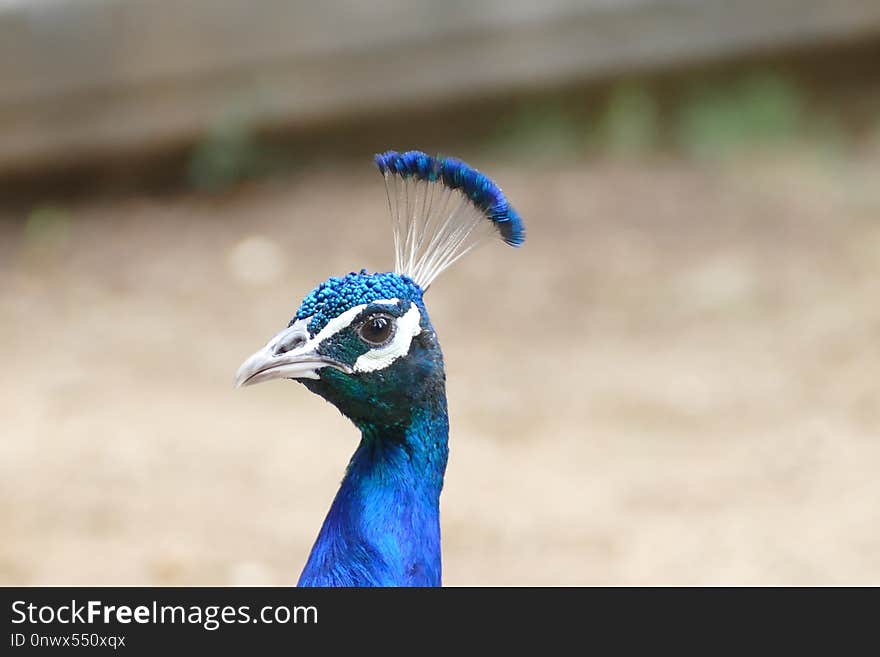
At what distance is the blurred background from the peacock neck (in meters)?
1.55

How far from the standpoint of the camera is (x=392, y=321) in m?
1.96

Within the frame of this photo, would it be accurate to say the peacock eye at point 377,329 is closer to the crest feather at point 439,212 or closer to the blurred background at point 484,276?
the crest feather at point 439,212

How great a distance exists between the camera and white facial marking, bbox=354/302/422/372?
1.95 meters

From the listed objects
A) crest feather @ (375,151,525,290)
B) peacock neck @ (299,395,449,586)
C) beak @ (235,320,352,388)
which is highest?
crest feather @ (375,151,525,290)

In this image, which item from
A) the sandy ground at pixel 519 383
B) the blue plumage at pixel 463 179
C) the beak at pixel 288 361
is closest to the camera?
the beak at pixel 288 361

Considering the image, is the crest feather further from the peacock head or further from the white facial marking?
the white facial marking

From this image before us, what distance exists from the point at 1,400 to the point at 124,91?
66.0 inches

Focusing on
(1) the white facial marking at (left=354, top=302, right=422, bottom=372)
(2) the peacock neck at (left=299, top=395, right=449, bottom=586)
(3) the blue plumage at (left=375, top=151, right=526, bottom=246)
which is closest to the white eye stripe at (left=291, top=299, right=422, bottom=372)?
(1) the white facial marking at (left=354, top=302, right=422, bottom=372)

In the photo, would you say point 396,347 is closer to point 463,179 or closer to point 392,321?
point 392,321

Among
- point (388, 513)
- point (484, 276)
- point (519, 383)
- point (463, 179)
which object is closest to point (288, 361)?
point (388, 513)

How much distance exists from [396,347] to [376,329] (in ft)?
0.13

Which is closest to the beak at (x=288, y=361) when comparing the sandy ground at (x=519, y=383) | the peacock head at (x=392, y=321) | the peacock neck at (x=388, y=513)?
the peacock head at (x=392, y=321)

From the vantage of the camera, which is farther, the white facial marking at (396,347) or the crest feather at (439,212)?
the crest feather at (439,212)

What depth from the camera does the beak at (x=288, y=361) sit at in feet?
6.28
